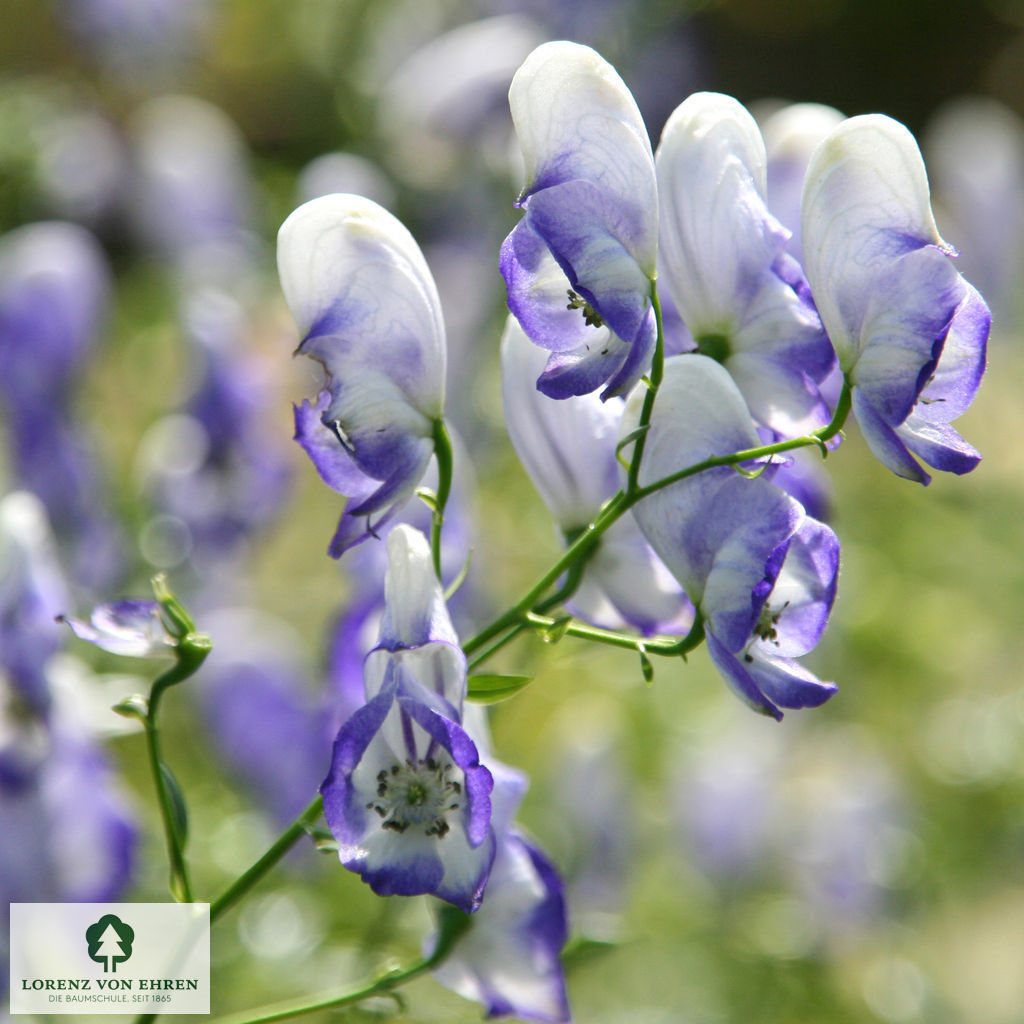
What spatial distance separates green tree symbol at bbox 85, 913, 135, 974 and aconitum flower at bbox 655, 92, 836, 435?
0.47 m

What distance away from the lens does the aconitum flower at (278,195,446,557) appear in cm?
62

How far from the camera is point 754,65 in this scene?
6074 millimetres

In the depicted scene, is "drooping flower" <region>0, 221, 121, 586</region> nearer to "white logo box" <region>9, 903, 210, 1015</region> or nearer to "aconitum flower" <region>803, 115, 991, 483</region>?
"white logo box" <region>9, 903, 210, 1015</region>

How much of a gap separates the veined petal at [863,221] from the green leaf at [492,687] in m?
0.21

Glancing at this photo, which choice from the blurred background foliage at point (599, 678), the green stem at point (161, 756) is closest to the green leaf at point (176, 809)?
the green stem at point (161, 756)

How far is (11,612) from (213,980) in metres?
0.48

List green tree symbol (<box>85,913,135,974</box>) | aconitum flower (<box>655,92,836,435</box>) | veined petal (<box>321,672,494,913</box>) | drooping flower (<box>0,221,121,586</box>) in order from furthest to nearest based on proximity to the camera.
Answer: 1. drooping flower (<box>0,221,121,586</box>)
2. green tree symbol (<box>85,913,135,974</box>)
3. aconitum flower (<box>655,92,836,435</box>)
4. veined petal (<box>321,672,494,913</box>)

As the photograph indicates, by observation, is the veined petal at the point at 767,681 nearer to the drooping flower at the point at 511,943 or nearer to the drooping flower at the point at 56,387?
the drooping flower at the point at 511,943

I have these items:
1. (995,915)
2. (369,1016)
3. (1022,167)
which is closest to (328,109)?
(1022,167)

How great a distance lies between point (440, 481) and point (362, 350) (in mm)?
75

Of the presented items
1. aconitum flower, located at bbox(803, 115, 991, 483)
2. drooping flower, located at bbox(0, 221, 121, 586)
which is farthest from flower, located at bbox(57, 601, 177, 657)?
drooping flower, located at bbox(0, 221, 121, 586)

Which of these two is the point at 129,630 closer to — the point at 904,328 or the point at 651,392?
the point at 651,392

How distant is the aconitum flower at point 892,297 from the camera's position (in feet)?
1.93

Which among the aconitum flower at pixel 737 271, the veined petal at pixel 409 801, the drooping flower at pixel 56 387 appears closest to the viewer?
the veined petal at pixel 409 801
